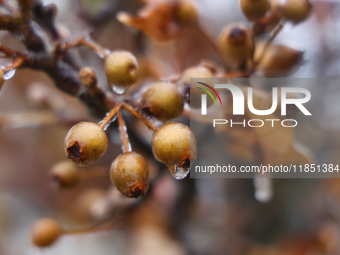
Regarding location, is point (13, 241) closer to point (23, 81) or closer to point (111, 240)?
point (111, 240)

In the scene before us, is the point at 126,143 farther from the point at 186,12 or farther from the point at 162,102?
the point at 186,12

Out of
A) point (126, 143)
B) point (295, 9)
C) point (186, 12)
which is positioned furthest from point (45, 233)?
point (295, 9)

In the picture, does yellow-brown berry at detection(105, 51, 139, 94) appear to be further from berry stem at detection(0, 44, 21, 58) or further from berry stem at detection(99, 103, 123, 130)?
berry stem at detection(0, 44, 21, 58)

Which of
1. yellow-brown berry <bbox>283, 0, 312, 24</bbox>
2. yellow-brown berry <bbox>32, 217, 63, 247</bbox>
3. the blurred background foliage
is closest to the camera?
yellow-brown berry <bbox>283, 0, 312, 24</bbox>

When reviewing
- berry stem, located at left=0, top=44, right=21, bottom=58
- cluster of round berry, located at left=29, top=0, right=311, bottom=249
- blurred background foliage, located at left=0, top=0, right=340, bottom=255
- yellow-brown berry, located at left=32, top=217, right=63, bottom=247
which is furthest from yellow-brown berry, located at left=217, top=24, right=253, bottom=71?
yellow-brown berry, located at left=32, top=217, right=63, bottom=247

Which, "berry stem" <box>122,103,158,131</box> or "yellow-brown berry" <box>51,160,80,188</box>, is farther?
"yellow-brown berry" <box>51,160,80,188</box>
